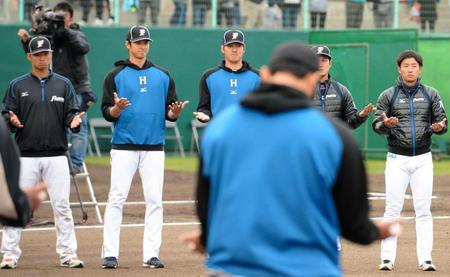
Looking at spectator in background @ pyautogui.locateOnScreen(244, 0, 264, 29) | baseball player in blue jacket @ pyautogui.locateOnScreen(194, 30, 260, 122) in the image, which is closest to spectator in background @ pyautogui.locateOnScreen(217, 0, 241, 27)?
spectator in background @ pyautogui.locateOnScreen(244, 0, 264, 29)

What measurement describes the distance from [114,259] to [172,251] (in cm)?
152

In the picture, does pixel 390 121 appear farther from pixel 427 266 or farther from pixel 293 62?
pixel 293 62

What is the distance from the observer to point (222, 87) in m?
12.1

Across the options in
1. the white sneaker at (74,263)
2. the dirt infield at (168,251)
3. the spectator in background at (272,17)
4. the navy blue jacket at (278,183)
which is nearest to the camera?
the navy blue jacket at (278,183)

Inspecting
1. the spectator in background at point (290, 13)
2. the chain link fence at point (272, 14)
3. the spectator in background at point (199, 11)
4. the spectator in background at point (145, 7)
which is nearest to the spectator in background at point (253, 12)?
the chain link fence at point (272, 14)

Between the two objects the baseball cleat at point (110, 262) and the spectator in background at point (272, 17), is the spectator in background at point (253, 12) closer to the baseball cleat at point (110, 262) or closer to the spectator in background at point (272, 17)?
the spectator in background at point (272, 17)

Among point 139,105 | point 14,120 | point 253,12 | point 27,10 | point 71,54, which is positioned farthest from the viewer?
point 253,12

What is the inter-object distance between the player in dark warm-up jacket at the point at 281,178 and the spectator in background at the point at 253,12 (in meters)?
22.2

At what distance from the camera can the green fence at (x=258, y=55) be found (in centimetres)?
2534

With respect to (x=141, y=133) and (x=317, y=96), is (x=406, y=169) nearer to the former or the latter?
(x=317, y=96)

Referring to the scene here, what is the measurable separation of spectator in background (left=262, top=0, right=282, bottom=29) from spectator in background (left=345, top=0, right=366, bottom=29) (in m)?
1.67

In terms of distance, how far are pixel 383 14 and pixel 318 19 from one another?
1.55 m

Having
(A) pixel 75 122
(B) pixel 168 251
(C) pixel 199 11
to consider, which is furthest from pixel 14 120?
(C) pixel 199 11

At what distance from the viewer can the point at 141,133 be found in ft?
40.0
